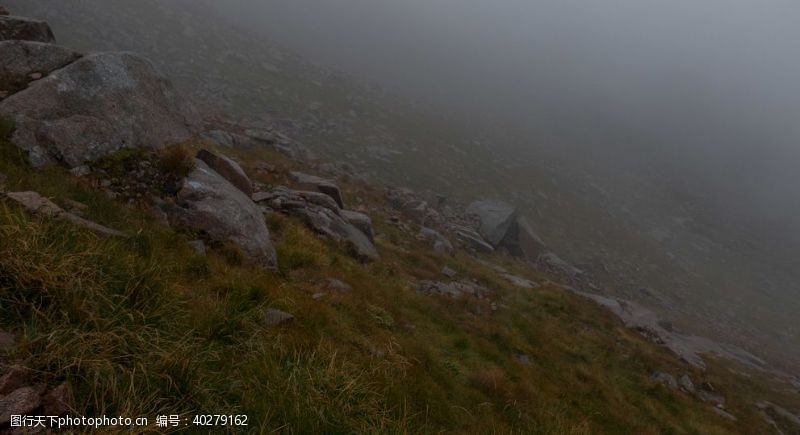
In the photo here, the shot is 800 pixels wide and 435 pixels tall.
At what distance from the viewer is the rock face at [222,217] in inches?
355

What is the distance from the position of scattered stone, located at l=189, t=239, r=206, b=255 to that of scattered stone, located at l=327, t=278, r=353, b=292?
2493 mm

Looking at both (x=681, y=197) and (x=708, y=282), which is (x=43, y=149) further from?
(x=681, y=197)

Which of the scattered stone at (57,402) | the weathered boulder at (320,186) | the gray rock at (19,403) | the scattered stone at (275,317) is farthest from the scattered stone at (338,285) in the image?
the weathered boulder at (320,186)

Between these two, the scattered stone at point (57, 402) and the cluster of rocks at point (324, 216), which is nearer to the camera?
→ the scattered stone at point (57, 402)

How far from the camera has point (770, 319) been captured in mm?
36156

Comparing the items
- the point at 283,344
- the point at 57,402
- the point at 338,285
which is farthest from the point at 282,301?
the point at 57,402

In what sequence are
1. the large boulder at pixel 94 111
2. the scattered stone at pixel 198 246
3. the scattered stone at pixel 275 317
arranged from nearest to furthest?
the scattered stone at pixel 275 317
the scattered stone at pixel 198 246
the large boulder at pixel 94 111

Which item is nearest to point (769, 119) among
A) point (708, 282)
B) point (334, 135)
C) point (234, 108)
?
point (708, 282)

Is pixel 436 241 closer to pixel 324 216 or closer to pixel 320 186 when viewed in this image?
pixel 320 186

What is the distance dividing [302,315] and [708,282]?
42322 millimetres

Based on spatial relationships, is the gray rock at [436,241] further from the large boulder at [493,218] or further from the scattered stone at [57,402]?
the scattered stone at [57,402]

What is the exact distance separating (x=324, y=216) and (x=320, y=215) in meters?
0.12

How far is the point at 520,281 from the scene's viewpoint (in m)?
19.2

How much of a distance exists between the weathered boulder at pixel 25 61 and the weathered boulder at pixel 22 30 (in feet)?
3.46
